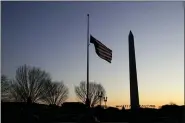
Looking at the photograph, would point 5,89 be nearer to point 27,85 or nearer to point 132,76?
point 27,85

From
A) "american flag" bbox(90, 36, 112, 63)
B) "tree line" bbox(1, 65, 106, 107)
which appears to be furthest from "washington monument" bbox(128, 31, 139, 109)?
"tree line" bbox(1, 65, 106, 107)

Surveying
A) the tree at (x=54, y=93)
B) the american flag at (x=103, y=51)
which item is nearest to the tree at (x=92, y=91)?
the tree at (x=54, y=93)

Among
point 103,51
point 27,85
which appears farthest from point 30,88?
point 103,51

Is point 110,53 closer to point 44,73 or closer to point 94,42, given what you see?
point 94,42

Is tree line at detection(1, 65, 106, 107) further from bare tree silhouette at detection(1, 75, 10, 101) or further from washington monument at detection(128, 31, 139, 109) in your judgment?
washington monument at detection(128, 31, 139, 109)

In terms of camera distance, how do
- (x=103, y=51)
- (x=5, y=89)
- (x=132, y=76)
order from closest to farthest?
1. (x=132, y=76)
2. (x=103, y=51)
3. (x=5, y=89)

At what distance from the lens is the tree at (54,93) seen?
6559cm

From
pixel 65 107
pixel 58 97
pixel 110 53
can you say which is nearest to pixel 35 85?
pixel 65 107

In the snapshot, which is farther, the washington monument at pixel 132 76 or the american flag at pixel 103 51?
the american flag at pixel 103 51

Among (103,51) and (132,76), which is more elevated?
(103,51)

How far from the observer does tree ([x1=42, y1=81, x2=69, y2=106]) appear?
65594 mm

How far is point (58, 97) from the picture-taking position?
239 ft

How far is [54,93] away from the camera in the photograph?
2756 inches

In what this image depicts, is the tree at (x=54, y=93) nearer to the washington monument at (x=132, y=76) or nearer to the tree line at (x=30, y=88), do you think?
the tree line at (x=30, y=88)
